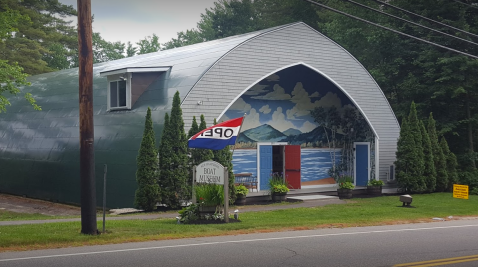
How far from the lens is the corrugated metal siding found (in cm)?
2125

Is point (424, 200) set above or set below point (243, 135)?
below

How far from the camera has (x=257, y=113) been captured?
82.9 ft

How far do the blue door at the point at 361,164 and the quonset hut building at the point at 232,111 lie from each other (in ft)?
0.18

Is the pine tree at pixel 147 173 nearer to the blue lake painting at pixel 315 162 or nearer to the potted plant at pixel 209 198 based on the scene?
the potted plant at pixel 209 198

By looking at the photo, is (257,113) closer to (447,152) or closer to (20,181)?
(447,152)

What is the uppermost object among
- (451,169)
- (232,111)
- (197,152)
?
(232,111)

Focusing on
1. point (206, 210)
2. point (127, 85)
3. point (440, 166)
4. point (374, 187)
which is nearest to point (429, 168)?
point (440, 166)

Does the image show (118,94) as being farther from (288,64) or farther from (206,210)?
(206,210)

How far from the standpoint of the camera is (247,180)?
24.7 m

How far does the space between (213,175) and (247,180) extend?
29.0 ft

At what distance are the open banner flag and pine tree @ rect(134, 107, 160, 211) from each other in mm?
3759

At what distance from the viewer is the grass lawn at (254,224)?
12.4 m

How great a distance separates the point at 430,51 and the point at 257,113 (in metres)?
13.2

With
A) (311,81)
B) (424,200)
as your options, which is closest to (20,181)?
(311,81)
